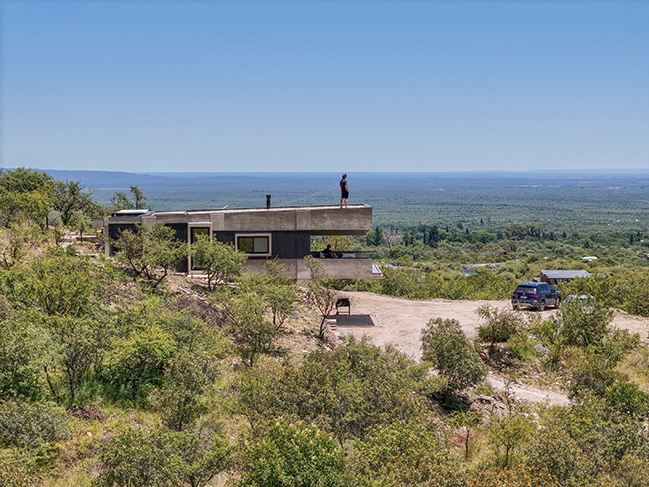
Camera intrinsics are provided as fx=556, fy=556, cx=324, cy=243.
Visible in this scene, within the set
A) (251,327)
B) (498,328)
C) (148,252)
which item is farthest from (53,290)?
(498,328)

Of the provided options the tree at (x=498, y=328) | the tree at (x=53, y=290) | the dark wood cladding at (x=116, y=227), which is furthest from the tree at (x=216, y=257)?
the tree at (x=498, y=328)

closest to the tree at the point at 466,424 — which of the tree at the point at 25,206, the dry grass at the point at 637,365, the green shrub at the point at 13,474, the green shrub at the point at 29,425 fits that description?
the dry grass at the point at 637,365

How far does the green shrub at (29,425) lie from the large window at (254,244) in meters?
17.3

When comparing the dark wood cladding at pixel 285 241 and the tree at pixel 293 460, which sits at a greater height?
the dark wood cladding at pixel 285 241

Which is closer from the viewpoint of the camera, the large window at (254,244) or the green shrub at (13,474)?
the green shrub at (13,474)

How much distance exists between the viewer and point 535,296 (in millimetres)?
27500

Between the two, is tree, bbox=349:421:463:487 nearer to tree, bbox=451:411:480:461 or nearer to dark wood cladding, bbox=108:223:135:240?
tree, bbox=451:411:480:461

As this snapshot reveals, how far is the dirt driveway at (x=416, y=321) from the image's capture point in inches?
A: 765

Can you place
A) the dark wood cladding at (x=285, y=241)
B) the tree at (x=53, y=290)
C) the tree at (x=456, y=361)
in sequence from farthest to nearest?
the dark wood cladding at (x=285, y=241) → the tree at (x=456, y=361) → the tree at (x=53, y=290)

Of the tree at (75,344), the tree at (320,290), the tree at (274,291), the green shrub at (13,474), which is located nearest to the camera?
the green shrub at (13,474)

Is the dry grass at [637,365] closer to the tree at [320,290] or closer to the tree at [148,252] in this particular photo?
the tree at [320,290]

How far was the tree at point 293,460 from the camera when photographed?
27.6 ft

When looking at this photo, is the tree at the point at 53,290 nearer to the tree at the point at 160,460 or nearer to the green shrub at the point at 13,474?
the green shrub at the point at 13,474

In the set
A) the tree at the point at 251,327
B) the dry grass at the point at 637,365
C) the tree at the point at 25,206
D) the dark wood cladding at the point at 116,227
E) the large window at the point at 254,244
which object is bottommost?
the dry grass at the point at 637,365
